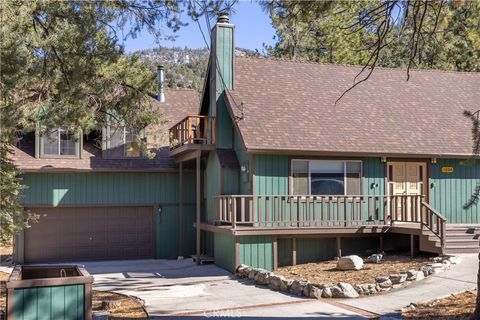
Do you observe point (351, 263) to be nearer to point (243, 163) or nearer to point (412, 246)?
point (412, 246)

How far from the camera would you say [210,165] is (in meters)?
19.4

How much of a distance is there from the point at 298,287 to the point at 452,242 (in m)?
4.95

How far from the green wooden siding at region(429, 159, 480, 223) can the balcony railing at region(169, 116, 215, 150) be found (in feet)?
22.3

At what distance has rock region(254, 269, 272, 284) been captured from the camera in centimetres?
1373

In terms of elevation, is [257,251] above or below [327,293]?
above

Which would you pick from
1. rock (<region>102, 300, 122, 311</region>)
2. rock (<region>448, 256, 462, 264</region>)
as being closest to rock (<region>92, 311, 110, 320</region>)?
rock (<region>102, 300, 122, 311</region>)

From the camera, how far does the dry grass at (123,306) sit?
10.8 metres

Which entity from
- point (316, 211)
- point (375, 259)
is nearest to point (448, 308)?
point (375, 259)

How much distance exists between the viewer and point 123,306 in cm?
1180

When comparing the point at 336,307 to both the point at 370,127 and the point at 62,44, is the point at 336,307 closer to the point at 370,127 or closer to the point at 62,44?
the point at 62,44

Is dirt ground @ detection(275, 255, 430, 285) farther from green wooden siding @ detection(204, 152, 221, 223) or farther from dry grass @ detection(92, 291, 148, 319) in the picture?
dry grass @ detection(92, 291, 148, 319)

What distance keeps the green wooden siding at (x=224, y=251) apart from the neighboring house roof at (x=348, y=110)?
8.58ft

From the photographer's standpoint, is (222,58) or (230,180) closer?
(230,180)

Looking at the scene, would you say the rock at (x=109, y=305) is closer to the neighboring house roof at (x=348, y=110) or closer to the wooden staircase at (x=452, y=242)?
the neighboring house roof at (x=348, y=110)
